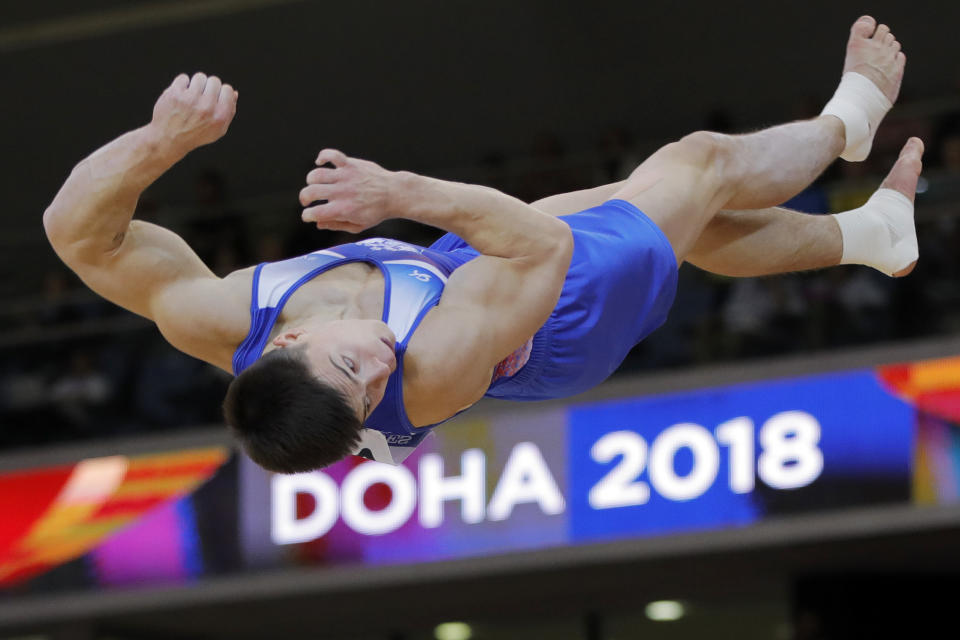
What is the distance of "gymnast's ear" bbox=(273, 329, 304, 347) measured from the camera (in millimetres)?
3119

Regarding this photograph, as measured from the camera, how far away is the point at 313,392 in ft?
9.97

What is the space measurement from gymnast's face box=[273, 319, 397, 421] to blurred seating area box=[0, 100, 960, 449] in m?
4.07

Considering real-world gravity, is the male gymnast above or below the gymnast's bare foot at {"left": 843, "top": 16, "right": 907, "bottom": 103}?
below

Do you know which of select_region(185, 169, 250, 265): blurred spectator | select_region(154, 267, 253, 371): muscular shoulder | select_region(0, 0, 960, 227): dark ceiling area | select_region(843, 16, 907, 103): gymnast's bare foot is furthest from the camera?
select_region(0, 0, 960, 227): dark ceiling area

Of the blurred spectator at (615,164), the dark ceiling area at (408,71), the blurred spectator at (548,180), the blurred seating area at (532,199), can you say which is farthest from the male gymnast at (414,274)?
the dark ceiling area at (408,71)

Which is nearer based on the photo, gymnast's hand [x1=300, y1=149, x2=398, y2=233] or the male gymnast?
gymnast's hand [x1=300, y1=149, x2=398, y2=233]

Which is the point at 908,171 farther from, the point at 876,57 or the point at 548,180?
the point at 548,180

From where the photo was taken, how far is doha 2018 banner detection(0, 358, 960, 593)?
22.4 feet

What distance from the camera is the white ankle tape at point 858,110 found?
3838 millimetres

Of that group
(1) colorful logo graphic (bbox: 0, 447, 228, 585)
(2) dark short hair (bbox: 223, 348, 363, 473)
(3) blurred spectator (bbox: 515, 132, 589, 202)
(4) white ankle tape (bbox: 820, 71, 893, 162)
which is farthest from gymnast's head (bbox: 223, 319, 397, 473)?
(3) blurred spectator (bbox: 515, 132, 589, 202)

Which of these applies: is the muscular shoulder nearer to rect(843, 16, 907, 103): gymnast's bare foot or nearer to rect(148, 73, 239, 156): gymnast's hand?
rect(148, 73, 239, 156): gymnast's hand

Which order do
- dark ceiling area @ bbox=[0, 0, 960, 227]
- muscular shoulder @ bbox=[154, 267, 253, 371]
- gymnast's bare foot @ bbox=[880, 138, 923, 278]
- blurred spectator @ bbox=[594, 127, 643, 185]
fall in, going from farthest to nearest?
→ dark ceiling area @ bbox=[0, 0, 960, 227]
blurred spectator @ bbox=[594, 127, 643, 185]
gymnast's bare foot @ bbox=[880, 138, 923, 278]
muscular shoulder @ bbox=[154, 267, 253, 371]

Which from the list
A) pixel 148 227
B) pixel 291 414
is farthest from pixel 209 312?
pixel 291 414

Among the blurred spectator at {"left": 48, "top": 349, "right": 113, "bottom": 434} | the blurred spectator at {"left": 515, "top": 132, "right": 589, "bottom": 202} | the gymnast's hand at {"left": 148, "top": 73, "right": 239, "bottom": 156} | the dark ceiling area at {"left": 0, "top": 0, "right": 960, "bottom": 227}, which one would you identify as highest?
the dark ceiling area at {"left": 0, "top": 0, "right": 960, "bottom": 227}
